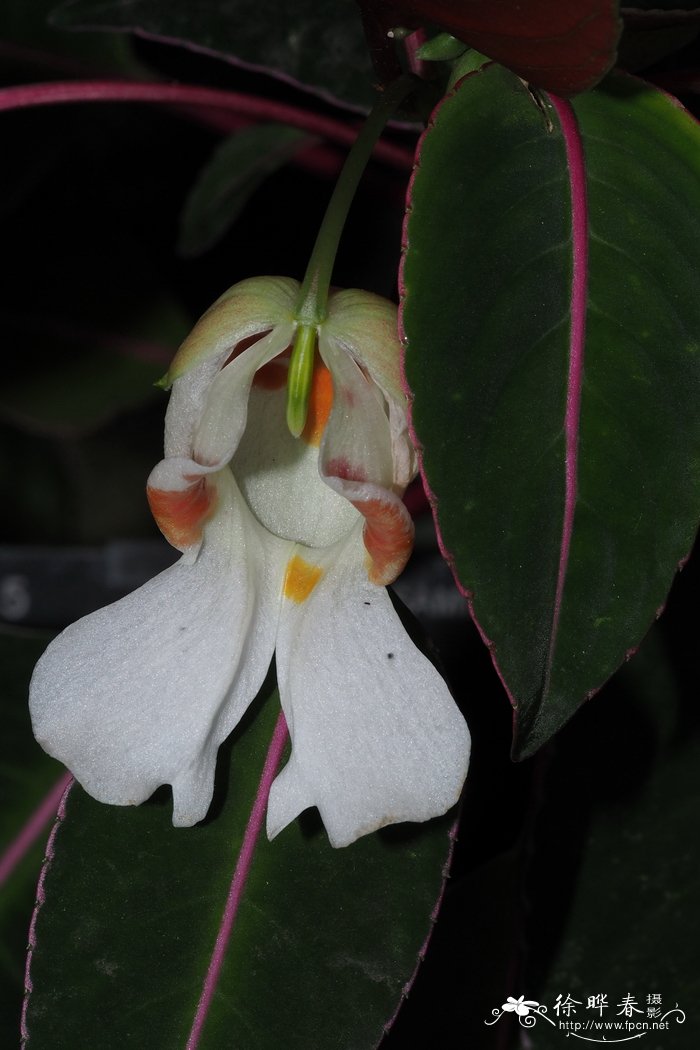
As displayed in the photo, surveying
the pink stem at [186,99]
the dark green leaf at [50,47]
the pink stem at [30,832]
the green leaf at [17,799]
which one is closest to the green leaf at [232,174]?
the pink stem at [186,99]

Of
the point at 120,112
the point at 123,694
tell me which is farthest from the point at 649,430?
the point at 120,112

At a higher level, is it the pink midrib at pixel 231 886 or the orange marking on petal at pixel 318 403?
the orange marking on petal at pixel 318 403

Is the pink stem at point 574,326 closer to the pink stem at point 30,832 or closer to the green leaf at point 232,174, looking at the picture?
the green leaf at point 232,174

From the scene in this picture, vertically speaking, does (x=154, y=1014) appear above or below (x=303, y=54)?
below

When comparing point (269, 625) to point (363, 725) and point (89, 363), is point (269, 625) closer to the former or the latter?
point (363, 725)

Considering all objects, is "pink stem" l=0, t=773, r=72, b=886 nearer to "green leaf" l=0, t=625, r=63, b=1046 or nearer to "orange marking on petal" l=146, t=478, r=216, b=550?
"green leaf" l=0, t=625, r=63, b=1046

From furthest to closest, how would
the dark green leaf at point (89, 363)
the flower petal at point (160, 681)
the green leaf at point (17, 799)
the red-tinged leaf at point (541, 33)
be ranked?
the dark green leaf at point (89, 363) → the green leaf at point (17, 799) → the flower petal at point (160, 681) → the red-tinged leaf at point (541, 33)

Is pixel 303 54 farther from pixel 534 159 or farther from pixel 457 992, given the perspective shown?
pixel 457 992

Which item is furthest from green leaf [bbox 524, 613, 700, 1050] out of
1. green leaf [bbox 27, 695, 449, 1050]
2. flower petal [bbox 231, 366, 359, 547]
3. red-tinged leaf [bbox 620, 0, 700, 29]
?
red-tinged leaf [bbox 620, 0, 700, 29]

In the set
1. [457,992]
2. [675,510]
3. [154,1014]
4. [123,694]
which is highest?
[675,510]
